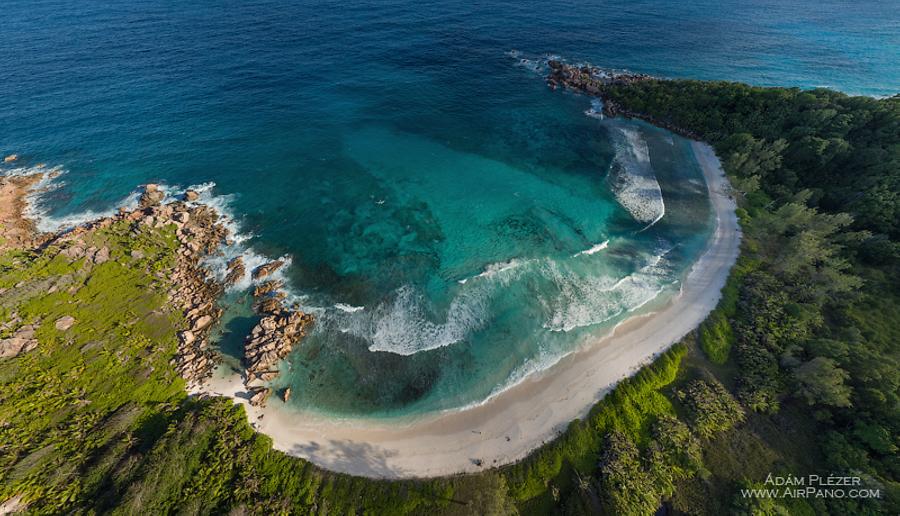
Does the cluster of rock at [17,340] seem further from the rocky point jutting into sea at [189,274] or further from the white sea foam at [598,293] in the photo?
the white sea foam at [598,293]

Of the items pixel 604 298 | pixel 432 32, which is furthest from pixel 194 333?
pixel 432 32

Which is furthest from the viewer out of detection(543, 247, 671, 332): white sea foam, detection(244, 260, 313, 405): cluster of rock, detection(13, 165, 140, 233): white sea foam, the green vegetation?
detection(13, 165, 140, 233): white sea foam

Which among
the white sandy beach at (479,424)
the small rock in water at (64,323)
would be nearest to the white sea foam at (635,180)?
the white sandy beach at (479,424)

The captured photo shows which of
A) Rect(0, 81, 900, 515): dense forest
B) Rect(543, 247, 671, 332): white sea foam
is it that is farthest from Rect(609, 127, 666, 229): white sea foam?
Rect(0, 81, 900, 515): dense forest

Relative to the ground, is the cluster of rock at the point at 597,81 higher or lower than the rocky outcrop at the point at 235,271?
higher

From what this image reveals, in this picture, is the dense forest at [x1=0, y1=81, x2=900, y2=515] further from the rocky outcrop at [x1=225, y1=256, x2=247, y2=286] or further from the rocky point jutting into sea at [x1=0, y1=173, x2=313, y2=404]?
the rocky outcrop at [x1=225, y1=256, x2=247, y2=286]

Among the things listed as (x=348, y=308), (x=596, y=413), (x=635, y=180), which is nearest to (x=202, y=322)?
(x=348, y=308)

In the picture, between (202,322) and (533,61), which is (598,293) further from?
(533,61)
